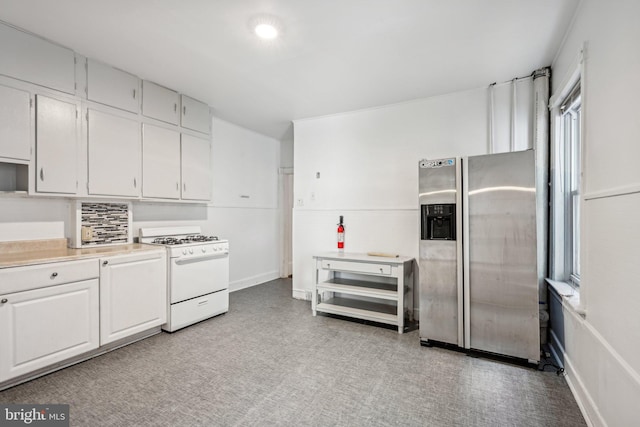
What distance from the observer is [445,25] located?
2271 millimetres

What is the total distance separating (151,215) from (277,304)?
204 centimetres

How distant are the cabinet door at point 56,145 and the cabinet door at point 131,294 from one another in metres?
0.80

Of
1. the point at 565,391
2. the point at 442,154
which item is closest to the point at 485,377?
the point at 565,391

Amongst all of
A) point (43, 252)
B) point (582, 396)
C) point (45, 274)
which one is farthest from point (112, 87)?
point (582, 396)

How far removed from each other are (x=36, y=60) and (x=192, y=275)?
237cm

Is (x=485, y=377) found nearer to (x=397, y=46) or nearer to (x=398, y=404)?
(x=398, y=404)

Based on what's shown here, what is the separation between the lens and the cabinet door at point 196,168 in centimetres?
377

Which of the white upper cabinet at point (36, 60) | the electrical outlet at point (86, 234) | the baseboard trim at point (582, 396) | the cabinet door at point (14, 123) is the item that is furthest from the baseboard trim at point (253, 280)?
the baseboard trim at point (582, 396)

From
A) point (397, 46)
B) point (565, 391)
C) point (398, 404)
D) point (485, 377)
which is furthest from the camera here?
point (397, 46)

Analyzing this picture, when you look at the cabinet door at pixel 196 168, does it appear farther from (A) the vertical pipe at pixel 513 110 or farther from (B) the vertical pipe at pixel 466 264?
(A) the vertical pipe at pixel 513 110

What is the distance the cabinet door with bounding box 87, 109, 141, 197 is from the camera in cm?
288

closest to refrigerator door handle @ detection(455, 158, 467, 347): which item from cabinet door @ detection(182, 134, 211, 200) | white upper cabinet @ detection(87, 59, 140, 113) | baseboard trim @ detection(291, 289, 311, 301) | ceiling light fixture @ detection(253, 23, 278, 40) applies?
ceiling light fixture @ detection(253, 23, 278, 40)

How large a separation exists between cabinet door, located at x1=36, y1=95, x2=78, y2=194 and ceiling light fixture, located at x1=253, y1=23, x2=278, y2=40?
6.11 ft

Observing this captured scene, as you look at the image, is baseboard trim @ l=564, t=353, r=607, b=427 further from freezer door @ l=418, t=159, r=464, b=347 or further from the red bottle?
the red bottle
